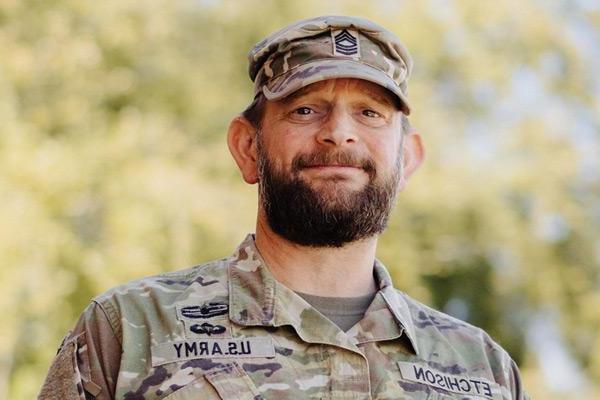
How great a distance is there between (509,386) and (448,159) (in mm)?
14013

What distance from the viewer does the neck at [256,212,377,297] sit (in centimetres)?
295

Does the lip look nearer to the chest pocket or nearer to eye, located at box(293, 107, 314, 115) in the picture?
eye, located at box(293, 107, 314, 115)

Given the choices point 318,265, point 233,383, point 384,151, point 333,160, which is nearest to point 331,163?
point 333,160

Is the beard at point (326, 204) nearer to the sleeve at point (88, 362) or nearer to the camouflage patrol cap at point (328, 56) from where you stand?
the camouflage patrol cap at point (328, 56)

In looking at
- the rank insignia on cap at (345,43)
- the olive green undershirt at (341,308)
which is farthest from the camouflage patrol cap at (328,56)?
the olive green undershirt at (341,308)

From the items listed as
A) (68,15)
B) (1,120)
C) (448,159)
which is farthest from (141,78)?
(448,159)

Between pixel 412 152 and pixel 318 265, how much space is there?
0.42m

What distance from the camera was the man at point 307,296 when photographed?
2.73m

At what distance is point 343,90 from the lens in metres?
2.92

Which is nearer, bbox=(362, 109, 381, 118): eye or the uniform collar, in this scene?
the uniform collar

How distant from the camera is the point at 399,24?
56.0 feet

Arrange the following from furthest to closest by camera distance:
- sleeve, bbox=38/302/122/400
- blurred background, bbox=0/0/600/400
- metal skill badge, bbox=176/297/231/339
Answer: blurred background, bbox=0/0/600/400 < metal skill badge, bbox=176/297/231/339 < sleeve, bbox=38/302/122/400

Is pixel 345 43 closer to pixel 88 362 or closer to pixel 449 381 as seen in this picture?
pixel 449 381

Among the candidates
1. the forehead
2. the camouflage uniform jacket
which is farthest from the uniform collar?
the forehead
